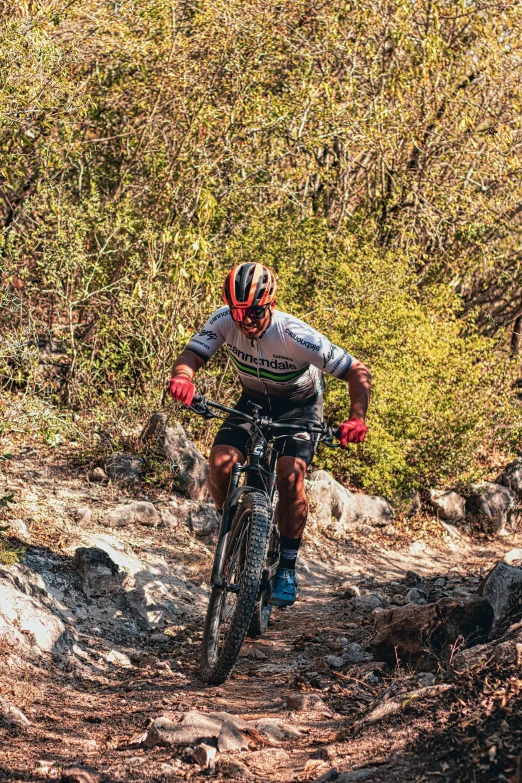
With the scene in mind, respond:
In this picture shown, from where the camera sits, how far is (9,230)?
913 centimetres

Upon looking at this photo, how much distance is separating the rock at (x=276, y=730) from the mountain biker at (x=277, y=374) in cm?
134

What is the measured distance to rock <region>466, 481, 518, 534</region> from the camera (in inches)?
430

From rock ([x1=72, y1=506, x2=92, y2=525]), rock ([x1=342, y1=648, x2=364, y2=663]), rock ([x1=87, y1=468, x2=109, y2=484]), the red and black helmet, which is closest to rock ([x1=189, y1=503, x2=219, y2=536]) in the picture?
rock ([x1=87, y1=468, x2=109, y2=484])

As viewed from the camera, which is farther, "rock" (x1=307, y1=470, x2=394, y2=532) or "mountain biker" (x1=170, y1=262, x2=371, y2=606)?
"rock" (x1=307, y1=470, x2=394, y2=532)

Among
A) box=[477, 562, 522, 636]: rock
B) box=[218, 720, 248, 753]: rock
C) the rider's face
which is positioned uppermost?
the rider's face

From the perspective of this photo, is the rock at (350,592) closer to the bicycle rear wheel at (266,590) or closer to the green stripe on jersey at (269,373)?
the bicycle rear wheel at (266,590)

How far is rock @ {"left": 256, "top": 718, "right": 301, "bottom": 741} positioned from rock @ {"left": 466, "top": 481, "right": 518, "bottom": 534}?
7.04 m

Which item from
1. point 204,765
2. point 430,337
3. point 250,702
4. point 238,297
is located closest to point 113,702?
point 250,702

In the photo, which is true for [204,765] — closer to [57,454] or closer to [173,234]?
[57,454]

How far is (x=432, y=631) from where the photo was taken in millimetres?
5223

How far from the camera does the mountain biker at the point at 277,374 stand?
5207mm

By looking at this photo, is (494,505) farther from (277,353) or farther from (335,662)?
(277,353)

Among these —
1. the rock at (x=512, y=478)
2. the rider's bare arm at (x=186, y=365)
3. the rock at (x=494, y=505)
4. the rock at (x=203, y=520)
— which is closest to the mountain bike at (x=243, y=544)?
the rider's bare arm at (x=186, y=365)

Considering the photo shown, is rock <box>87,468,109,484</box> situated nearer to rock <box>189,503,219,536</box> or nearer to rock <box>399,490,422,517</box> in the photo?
rock <box>189,503,219,536</box>
